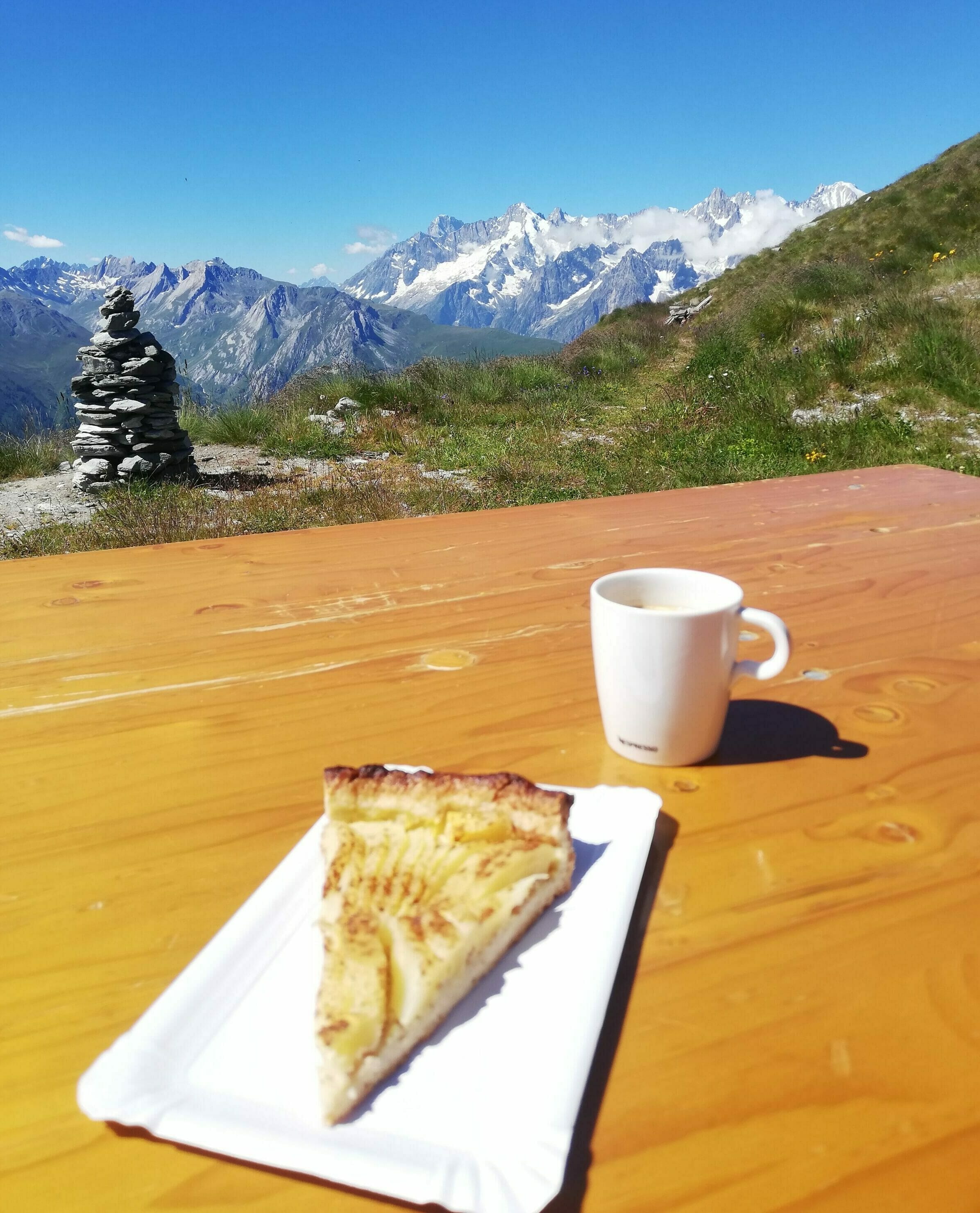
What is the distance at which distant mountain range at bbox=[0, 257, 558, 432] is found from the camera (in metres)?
96.3

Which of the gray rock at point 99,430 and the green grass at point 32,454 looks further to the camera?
the green grass at point 32,454

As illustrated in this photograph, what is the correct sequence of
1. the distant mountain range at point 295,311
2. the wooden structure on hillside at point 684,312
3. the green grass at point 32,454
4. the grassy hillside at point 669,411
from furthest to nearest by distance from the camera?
the distant mountain range at point 295,311 < the wooden structure on hillside at point 684,312 < the green grass at point 32,454 < the grassy hillside at point 669,411

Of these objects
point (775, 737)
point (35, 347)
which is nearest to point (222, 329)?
point (35, 347)

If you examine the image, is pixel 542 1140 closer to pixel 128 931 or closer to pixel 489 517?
pixel 128 931

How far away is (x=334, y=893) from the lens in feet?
1.26

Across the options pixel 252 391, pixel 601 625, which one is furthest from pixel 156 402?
pixel 601 625

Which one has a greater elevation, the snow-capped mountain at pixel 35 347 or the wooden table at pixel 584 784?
the snow-capped mountain at pixel 35 347

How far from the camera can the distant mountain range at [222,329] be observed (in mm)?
96312

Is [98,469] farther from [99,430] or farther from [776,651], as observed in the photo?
[776,651]

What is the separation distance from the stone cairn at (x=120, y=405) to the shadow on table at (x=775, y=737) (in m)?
5.58

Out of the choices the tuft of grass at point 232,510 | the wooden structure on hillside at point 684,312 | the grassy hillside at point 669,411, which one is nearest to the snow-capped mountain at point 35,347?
the wooden structure on hillside at point 684,312

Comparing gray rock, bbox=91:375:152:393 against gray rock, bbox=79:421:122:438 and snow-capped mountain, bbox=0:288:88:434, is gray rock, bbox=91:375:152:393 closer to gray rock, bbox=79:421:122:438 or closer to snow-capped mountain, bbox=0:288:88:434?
gray rock, bbox=79:421:122:438

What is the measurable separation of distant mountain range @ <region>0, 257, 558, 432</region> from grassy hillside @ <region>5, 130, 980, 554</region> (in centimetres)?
6763

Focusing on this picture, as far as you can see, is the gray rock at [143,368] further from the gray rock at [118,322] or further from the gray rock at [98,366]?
the gray rock at [118,322]
